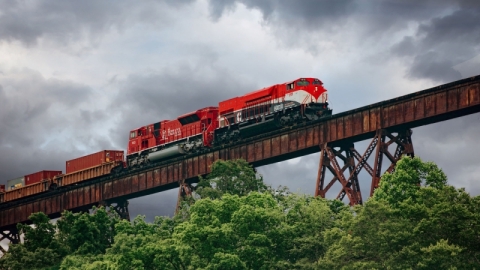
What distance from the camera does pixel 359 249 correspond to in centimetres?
5416

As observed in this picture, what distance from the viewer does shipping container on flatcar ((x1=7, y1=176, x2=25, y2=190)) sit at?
4717 inches

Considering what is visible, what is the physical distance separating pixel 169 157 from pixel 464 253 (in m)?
47.5

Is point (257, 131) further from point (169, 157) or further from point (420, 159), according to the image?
point (420, 159)

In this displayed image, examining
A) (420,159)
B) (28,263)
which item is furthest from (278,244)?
(28,263)

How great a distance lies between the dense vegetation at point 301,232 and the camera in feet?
169

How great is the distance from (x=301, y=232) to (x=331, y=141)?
11.2m

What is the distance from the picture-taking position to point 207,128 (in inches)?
3489

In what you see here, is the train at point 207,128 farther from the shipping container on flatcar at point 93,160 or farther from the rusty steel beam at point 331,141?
the rusty steel beam at point 331,141

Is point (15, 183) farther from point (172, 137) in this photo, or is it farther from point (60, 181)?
point (172, 137)

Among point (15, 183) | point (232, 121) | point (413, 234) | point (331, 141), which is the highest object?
point (15, 183)

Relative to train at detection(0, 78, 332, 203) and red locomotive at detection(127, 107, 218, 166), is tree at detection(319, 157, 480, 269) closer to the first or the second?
train at detection(0, 78, 332, 203)

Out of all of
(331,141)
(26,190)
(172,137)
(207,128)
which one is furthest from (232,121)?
(26,190)

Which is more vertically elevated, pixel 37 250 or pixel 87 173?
pixel 87 173

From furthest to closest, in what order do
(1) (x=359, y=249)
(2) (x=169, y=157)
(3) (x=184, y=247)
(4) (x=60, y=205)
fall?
(4) (x=60, y=205) < (2) (x=169, y=157) < (3) (x=184, y=247) < (1) (x=359, y=249)
